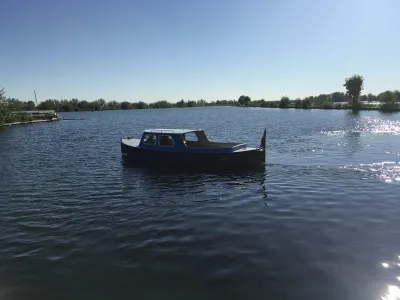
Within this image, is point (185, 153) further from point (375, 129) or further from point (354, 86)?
point (354, 86)

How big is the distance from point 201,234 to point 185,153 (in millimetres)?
12979

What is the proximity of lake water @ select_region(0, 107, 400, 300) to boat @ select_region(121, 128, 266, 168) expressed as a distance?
152cm

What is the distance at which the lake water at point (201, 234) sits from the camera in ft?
29.3

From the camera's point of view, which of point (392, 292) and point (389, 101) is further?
point (389, 101)

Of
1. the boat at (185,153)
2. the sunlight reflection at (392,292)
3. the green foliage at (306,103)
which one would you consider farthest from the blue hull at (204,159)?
the green foliage at (306,103)

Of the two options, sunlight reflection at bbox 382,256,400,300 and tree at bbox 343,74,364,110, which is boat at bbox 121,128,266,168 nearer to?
sunlight reflection at bbox 382,256,400,300

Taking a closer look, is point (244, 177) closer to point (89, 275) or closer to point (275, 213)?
point (275, 213)

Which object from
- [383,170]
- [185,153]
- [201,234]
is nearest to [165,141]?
[185,153]

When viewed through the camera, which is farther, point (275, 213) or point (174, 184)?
point (174, 184)

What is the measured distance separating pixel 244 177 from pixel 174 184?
17.5 ft

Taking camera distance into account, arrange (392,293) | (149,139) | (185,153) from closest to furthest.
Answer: (392,293), (185,153), (149,139)

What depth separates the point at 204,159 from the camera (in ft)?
80.6

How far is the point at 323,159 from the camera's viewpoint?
28156mm

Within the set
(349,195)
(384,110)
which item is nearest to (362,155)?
(349,195)
